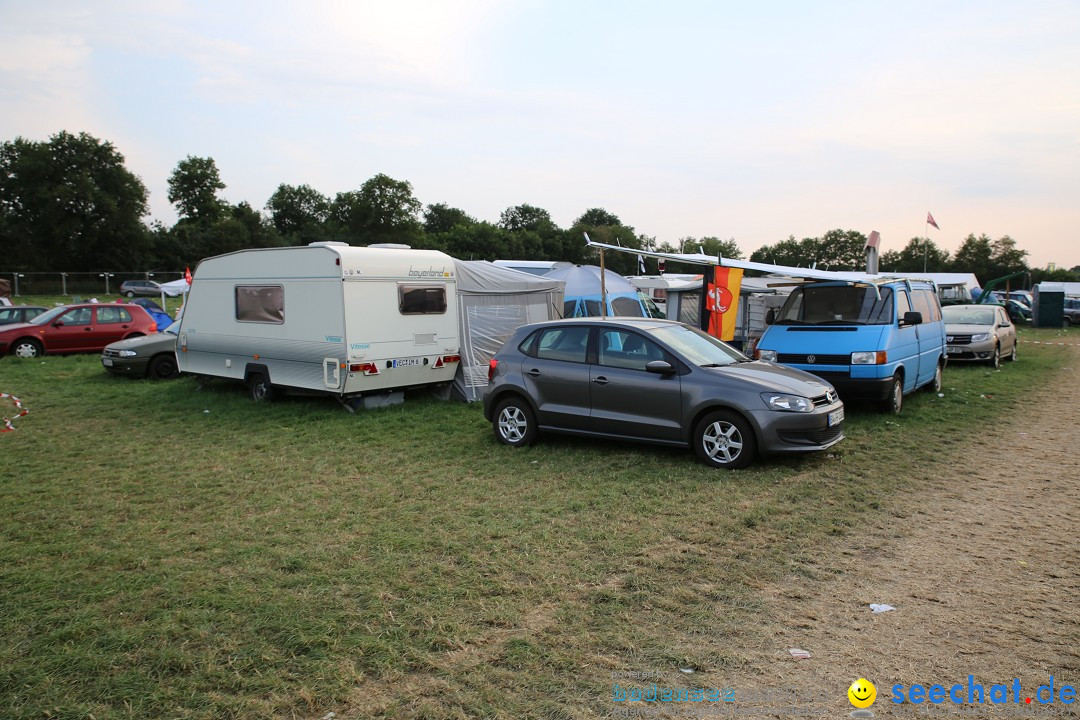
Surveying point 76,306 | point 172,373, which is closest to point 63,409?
point 172,373

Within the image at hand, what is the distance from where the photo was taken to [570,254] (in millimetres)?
77438

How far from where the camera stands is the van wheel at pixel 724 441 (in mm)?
7086

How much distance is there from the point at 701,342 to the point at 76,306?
633 inches

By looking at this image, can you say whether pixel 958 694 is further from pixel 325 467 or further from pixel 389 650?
pixel 325 467

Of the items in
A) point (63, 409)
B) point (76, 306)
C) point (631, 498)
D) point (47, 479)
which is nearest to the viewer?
point (631, 498)

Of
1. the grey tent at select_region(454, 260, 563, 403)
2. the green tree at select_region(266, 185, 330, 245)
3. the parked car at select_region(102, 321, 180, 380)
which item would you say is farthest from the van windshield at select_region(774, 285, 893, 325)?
the green tree at select_region(266, 185, 330, 245)

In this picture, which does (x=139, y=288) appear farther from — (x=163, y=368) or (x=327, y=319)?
(x=327, y=319)

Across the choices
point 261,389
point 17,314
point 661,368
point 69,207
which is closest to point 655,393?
point 661,368

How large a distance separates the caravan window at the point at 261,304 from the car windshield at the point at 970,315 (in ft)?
48.8

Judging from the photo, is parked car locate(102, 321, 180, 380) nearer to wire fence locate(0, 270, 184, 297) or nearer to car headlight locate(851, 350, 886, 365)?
car headlight locate(851, 350, 886, 365)

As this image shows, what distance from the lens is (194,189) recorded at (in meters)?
78.8

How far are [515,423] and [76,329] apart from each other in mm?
13921

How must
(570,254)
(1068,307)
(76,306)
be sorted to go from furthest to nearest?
(570,254)
(1068,307)
(76,306)

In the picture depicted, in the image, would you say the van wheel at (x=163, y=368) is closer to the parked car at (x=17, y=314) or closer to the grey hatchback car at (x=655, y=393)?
the parked car at (x=17, y=314)
